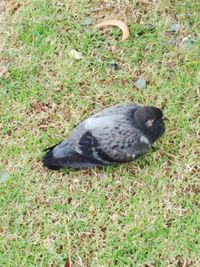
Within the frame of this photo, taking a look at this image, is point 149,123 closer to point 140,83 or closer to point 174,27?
point 140,83

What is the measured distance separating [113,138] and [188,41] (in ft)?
4.55

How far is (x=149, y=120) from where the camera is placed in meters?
4.68

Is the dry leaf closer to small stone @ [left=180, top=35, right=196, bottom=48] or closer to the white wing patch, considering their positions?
small stone @ [left=180, top=35, right=196, bottom=48]

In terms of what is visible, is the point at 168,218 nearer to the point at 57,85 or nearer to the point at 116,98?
the point at 116,98

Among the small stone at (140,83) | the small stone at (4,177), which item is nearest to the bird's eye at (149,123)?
the small stone at (140,83)

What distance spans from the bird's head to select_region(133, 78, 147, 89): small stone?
0.61 metres

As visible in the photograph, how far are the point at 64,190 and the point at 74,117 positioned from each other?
0.69m

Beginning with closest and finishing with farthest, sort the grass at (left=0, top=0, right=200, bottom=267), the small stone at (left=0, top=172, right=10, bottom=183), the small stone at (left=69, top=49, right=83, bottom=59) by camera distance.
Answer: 1. the grass at (left=0, top=0, right=200, bottom=267)
2. the small stone at (left=0, top=172, right=10, bottom=183)
3. the small stone at (left=69, top=49, right=83, bottom=59)

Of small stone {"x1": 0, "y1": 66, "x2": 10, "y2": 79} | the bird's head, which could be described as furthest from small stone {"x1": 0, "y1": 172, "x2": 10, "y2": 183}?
the bird's head

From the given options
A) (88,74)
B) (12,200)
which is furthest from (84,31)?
(12,200)

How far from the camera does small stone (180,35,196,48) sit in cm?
549

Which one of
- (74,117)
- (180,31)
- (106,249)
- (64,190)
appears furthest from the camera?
(180,31)

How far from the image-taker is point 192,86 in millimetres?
5258

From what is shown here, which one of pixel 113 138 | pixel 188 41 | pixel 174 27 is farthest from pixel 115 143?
pixel 174 27
